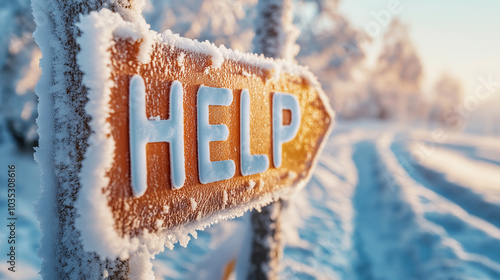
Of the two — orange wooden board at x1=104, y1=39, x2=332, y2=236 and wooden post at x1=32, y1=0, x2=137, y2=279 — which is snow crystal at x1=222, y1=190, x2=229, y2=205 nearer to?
orange wooden board at x1=104, y1=39, x2=332, y2=236

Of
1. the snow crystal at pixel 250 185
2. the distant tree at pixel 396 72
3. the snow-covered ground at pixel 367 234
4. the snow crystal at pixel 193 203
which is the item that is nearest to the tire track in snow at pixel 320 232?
the snow-covered ground at pixel 367 234

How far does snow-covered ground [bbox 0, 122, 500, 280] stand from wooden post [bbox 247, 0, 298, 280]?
215 millimetres

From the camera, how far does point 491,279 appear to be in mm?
2910

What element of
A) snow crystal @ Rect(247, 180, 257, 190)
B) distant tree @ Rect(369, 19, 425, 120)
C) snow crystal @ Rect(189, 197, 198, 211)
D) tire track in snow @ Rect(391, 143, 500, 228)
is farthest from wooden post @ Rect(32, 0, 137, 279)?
distant tree @ Rect(369, 19, 425, 120)

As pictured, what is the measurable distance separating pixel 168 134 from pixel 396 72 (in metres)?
31.1

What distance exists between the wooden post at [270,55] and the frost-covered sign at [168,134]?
1.14m

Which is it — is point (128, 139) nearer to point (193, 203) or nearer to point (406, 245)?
point (193, 203)

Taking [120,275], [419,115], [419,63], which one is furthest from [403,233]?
[419,115]

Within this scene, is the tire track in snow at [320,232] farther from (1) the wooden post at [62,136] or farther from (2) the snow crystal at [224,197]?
(1) the wooden post at [62,136]

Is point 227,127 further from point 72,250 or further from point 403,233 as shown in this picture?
point 403,233

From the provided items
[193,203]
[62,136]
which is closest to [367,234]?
[193,203]

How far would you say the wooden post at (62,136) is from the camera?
668 mm

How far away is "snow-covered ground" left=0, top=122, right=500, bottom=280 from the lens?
3084mm

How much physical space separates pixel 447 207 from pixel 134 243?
19.8ft
